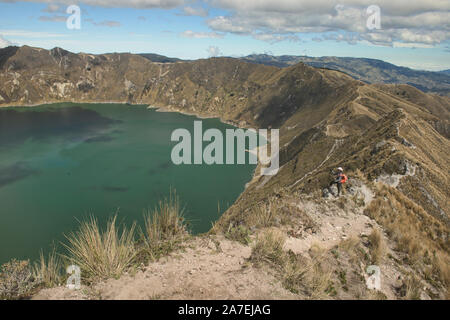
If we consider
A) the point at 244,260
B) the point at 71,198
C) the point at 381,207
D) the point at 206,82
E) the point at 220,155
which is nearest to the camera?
the point at 244,260

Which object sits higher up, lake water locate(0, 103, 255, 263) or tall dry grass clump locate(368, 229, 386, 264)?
tall dry grass clump locate(368, 229, 386, 264)

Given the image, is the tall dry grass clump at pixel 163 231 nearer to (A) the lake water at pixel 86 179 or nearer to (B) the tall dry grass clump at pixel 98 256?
(B) the tall dry grass clump at pixel 98 256

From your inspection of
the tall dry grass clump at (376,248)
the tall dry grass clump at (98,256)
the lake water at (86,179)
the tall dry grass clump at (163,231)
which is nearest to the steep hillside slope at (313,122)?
the tall dry grass clump at (376,248)

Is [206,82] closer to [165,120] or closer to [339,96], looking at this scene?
[165,120]

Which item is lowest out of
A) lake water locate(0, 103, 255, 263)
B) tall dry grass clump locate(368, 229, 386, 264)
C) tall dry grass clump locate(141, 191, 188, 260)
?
lake water locate(0, 103, 255, 263)

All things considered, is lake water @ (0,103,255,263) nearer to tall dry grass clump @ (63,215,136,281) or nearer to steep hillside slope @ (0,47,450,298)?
steep hillside slope @ (0,47,450,298)

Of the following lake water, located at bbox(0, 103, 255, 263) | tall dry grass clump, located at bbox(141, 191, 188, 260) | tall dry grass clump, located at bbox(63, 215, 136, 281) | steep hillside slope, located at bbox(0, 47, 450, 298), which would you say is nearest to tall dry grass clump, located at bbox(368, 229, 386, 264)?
steep hillside slope, located at bbox(0, 47, 450, 298)
